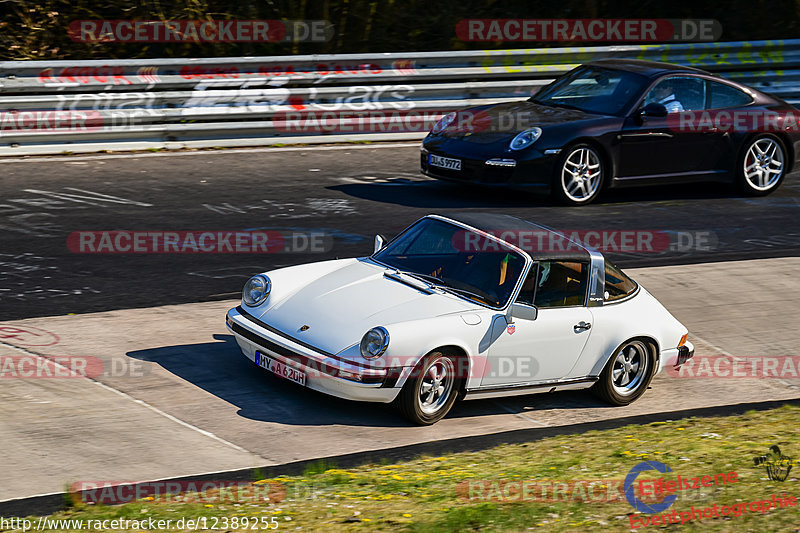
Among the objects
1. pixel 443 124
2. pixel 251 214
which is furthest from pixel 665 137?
pixel 251 214

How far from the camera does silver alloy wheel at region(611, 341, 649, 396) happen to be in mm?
8102

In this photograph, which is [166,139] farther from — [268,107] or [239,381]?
[239,381]

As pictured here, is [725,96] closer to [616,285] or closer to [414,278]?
[616,285]

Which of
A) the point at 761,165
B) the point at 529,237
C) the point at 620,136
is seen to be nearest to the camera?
the point at 529,237

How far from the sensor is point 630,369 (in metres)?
8.18

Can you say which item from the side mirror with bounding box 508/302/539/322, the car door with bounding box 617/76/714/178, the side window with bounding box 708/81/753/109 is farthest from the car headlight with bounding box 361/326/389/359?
the side window with bounding box 708/81/753/109

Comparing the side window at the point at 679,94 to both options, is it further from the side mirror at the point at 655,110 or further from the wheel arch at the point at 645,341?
the wheel arch at the point at 645,341

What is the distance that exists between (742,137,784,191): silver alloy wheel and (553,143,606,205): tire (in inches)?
92.7

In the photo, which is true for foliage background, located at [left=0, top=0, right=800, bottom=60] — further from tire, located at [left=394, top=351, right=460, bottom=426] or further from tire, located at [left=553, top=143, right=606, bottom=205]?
tire, located at [left=394, top=351, right=460, bottom=426]

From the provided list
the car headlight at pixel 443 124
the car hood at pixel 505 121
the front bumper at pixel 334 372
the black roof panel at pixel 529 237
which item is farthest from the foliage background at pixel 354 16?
the front bumper at pixel 334 372

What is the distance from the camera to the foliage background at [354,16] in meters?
16.3

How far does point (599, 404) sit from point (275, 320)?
2.57 metres

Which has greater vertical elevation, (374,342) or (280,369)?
(374,342)

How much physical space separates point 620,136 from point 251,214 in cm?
456
